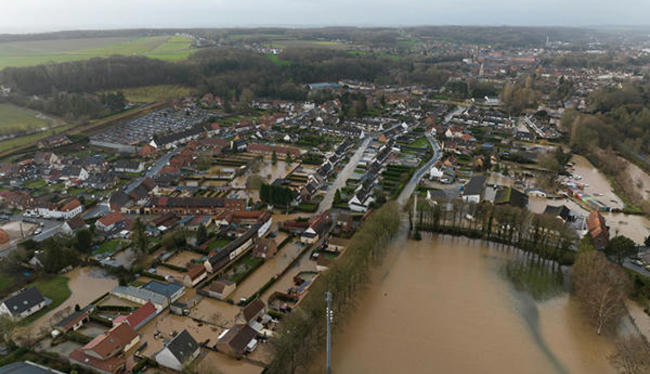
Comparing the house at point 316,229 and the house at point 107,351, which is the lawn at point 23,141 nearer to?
the house at point 107,351

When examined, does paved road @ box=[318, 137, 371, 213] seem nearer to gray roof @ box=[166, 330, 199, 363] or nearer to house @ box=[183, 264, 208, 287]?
house @ box=[183, 264, 208, 287]

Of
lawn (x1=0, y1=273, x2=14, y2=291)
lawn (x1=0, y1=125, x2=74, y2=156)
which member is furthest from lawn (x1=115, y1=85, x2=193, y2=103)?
lawn (x1=0, y1=273, x2=14, y2=291)

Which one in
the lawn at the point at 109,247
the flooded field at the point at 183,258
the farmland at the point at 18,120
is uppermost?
the farmland at the point at 18,120

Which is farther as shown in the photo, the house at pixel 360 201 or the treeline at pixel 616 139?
the treeline at pixel 616 139

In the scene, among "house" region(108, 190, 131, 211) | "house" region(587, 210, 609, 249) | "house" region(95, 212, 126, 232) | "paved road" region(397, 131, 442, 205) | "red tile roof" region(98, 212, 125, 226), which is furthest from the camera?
"paved road" region(397, 131, 442, 205)

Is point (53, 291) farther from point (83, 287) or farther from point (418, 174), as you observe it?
point (418, 174)

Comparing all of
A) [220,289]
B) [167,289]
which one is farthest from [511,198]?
[167,289]

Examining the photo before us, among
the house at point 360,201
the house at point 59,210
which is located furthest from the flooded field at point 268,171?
the house at point 59,210
